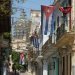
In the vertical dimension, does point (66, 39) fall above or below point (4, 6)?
below

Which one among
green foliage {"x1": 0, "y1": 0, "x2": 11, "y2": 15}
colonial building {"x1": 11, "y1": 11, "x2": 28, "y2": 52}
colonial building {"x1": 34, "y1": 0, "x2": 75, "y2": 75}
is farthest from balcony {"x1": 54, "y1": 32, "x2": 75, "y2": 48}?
green foliage {"x1": 0, "y1": 0, "x2": 11, "y2": 15}

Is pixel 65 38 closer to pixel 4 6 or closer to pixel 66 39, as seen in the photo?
pixel 66 39

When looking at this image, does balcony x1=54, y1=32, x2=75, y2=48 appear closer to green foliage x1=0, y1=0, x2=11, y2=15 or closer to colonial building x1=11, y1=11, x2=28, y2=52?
colonial building x1=11, y1=11, x2=28, y2=52

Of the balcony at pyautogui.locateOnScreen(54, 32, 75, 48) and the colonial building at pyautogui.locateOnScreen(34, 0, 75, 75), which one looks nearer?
the balcony at pyautogui.locateOnScreen(54, 32, 75, 48)

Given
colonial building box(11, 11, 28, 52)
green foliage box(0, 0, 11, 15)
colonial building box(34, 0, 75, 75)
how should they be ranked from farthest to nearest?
colonial building box(34, 0, 75, 75) → colonial building box(11, 11, 28, 52) → green foliage box(0, 0, 11, 15)

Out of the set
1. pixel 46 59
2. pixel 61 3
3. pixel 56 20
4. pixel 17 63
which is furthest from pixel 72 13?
pixel 17 63

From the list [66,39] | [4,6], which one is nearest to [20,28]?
[66,39]

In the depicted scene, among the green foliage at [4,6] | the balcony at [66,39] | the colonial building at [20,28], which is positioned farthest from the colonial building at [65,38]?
the green foliage at [4,6]

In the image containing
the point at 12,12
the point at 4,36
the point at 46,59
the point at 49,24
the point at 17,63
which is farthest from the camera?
the point at 17,63

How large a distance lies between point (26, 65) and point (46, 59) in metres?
40.2

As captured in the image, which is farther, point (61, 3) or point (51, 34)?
point (51, 34)

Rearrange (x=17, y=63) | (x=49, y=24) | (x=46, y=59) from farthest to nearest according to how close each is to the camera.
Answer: (x=17, y=63) → (x=46, y=59) → (x=49, y=24)

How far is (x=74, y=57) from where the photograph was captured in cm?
2889

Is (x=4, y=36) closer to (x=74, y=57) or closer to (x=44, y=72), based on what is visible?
(x=74, y=57)
